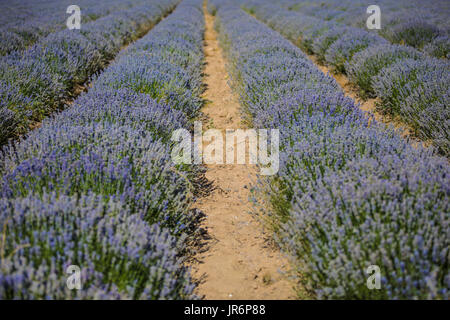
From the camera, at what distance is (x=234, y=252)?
240 cm

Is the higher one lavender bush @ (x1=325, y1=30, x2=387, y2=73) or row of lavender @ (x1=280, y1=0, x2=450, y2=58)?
row of lavender @ (x1=280, y1=0, x2=450, y2=58)

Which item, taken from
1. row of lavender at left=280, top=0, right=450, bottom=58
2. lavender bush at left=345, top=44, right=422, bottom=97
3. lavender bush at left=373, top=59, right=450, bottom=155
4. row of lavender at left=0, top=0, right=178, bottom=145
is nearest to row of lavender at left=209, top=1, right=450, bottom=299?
lavender bush at left=373, top=59, right=450, bottom=155

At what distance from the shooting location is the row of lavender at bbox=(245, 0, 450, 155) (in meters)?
3.60

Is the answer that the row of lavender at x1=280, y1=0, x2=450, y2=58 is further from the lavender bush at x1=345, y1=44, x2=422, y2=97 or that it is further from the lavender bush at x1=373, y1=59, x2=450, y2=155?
the lavender bush at x1=373, y1=59, x2=450, y2=155

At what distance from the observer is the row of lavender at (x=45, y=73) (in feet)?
12.4

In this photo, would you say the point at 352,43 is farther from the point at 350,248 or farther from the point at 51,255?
the point at 51,255

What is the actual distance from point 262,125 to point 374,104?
260cm

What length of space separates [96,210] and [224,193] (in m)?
1.61

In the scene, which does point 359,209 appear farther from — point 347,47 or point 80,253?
point 347,47

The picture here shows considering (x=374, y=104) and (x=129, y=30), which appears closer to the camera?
(x=374, y=104)

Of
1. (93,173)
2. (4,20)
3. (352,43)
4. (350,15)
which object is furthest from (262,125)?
(4,20)

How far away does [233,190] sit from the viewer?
3.23m

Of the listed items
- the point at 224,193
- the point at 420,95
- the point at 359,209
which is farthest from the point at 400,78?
the point at 359,209

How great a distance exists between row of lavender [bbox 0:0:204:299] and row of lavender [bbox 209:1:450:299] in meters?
0.71
